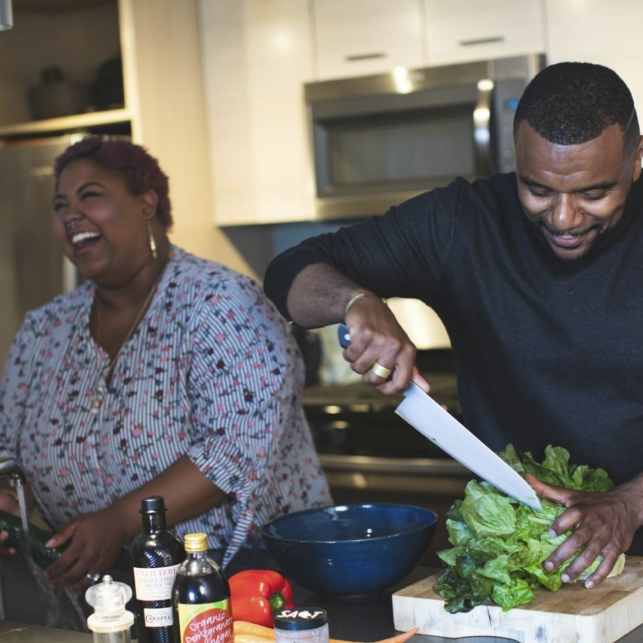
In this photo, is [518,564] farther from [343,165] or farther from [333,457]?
→ [343,165]

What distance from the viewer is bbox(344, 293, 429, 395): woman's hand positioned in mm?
1370

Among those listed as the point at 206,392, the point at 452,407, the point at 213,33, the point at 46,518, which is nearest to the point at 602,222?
the point at 206,392

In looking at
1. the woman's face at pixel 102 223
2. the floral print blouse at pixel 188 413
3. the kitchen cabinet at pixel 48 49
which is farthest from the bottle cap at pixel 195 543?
the kitchen cabinet at pixel 48 49

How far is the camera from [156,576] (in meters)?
1.27

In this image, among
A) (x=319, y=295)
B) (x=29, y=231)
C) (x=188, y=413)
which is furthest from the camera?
(x=29, y=231)

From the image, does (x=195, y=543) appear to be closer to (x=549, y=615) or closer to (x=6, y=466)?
(x=549, y=615)

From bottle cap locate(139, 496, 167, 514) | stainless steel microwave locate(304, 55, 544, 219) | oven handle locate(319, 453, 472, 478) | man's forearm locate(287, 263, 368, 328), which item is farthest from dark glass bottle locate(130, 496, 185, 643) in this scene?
stainless steel microwave locate(304, 55, 544, 219)

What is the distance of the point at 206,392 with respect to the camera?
1.93 metres

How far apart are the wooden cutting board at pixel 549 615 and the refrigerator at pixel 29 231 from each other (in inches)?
98.6

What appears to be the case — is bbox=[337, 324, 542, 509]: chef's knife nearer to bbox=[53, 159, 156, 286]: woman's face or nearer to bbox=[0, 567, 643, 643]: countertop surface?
bbox=[0, 567, 643, 643]: countertop surface

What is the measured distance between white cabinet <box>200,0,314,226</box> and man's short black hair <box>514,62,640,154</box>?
2.17 metres

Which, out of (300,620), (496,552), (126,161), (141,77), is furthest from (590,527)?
(141,77)

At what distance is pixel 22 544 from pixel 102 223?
66 cm

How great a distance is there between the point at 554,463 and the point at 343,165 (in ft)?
7.24
